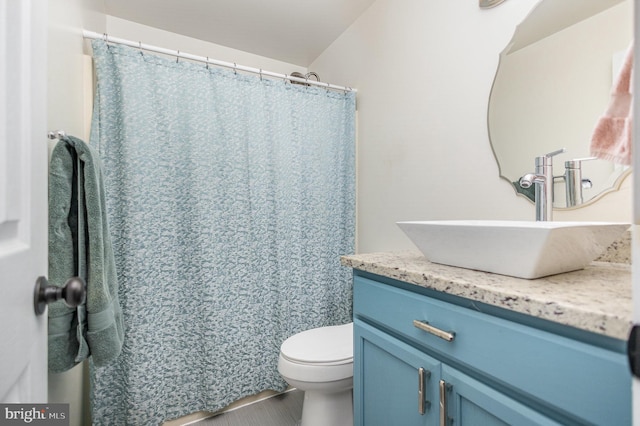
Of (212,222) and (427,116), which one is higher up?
(427,116)

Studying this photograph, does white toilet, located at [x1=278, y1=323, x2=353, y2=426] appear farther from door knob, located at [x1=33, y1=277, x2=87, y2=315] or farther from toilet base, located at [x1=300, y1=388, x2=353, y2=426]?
door knob, located at [x1=33, y1=277, x2=87, y2=315]

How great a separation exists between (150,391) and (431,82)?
2079 mm

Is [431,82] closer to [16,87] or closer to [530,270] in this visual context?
[530,270]

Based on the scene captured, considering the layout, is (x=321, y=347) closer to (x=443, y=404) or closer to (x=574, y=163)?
(x=443, y=404)

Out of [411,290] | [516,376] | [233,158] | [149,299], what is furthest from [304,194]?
[516,376]

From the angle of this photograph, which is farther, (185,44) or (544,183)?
(185,44)

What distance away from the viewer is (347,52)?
212 centimetres

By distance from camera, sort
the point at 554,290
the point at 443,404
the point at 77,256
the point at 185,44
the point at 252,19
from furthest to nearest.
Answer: the point at 185,44 → the point at 252,19 → the point at 77,256 → the point at 443,404 → the point at 554,290

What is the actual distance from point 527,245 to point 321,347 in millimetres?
1063

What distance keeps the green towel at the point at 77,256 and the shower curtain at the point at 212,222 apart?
22.5 inches

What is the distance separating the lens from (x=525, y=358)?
584 mm

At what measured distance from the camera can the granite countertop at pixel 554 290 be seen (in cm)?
48

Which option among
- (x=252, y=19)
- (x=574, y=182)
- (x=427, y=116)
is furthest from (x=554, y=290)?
(x=252, y=19)

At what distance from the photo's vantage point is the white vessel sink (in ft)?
2.18
